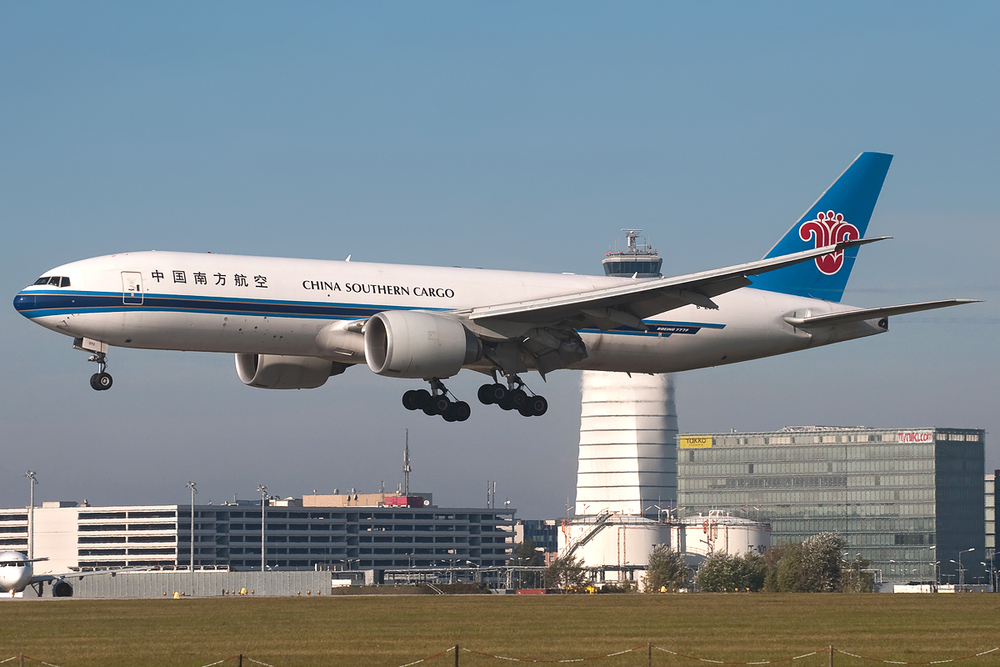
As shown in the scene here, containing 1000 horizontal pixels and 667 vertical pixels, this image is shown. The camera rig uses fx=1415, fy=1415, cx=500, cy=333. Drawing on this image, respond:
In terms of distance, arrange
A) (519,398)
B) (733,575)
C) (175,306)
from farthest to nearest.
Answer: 1. (733,575)
2. (519,398)
3. (175,306)

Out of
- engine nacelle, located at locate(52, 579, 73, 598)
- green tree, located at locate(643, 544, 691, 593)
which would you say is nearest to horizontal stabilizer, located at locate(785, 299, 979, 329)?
engine nacelle, located at locate(52, 579, 73, 598)

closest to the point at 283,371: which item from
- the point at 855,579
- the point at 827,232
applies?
the point at 827,232

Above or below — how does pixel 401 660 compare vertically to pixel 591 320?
below

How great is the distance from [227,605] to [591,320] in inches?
765

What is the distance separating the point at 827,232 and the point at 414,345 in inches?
813

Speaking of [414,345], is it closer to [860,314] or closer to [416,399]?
[416,399]

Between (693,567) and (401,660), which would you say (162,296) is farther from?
(693,567)

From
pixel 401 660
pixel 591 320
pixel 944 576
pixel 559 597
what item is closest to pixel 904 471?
pixel 944 576

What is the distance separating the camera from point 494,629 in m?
44.1

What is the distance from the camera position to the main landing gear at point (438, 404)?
174ft

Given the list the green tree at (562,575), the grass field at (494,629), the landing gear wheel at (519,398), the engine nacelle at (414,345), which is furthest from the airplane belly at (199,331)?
the green tree at (562,575)

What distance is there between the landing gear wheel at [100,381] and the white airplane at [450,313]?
0.11ft

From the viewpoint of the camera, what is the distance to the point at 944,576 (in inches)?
7697

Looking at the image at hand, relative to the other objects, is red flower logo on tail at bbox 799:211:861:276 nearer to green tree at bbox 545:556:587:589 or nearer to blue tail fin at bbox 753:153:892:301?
blue tail fin at bbox 753:153:892:301
